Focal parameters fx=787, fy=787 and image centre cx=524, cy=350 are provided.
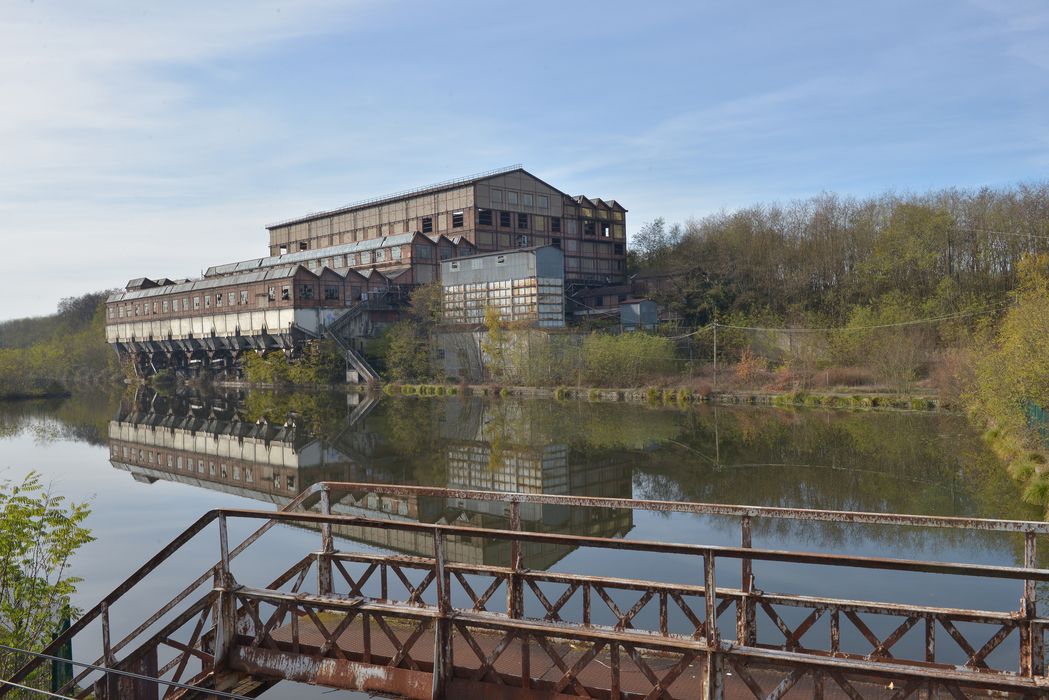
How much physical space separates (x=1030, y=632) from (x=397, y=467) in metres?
18.3

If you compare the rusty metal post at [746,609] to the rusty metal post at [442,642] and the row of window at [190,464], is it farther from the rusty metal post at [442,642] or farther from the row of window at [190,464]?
the row of window at [190,464]

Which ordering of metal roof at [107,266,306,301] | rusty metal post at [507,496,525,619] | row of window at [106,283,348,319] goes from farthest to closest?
metal roof at [107,266,306,301]
row of window at [106,283,348,319]
rusty metal post at [507,496,525,619]

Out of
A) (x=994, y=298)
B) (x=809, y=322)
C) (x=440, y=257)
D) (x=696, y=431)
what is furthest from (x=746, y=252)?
(x=696, y=431)

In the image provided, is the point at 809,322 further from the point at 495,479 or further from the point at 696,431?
the point at 495,479

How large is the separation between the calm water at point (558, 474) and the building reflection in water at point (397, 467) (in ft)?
0.28

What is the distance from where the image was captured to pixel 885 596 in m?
11.2

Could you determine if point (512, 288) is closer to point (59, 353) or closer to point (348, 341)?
point (348, 341)

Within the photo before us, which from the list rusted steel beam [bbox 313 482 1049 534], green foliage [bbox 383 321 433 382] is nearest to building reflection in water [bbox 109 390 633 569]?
rusted steel beam [bbox 313 482 1049 534]

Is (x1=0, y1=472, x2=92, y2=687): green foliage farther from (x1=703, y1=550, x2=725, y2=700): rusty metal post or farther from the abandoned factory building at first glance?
the abandoned factory building

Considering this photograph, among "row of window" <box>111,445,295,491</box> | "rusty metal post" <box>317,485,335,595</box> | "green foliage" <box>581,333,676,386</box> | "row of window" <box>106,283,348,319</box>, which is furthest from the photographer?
"row of window" <box>106,283,348,319</box>

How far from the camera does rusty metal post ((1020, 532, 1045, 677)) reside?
6.41 meters

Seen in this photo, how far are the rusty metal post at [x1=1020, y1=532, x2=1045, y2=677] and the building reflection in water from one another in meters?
7.13

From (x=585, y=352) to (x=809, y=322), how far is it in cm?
1310

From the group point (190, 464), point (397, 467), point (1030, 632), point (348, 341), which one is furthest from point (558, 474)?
point (348, 341)
